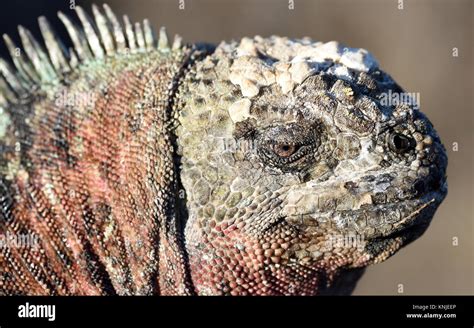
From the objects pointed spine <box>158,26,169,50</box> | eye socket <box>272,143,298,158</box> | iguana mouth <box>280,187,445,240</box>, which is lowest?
iguana mouth <box>280,187,445,240</box>

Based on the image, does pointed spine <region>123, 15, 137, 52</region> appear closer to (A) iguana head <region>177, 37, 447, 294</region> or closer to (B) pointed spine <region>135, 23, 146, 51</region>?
(B) pointed spine <region>135, 23, 146, 51</region>

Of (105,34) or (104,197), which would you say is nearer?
(104,197)

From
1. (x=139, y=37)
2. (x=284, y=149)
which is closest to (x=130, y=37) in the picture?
(x=139, y=37)

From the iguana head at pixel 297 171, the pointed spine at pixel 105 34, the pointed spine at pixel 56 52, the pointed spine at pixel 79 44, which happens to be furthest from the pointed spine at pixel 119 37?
the iguana head at pixel 297 171

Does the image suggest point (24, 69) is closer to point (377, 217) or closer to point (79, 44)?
point (79, 44)

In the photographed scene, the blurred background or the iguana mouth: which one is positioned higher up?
the blurred background

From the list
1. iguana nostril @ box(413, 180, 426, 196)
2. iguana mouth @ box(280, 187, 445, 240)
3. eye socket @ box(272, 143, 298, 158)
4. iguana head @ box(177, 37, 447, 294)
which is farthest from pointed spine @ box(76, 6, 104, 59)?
iguana nostril @ box(413, 180, 426, 196)
